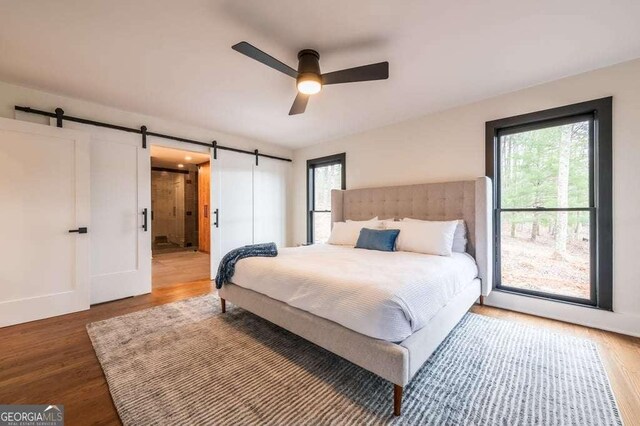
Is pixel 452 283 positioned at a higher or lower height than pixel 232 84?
lower

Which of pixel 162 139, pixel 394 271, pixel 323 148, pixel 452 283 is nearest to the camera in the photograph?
pixel 394 271

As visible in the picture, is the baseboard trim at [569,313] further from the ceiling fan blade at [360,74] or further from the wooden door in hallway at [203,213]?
the wooden door in hallway at [203,213]

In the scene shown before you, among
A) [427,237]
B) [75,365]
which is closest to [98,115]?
[75,365]

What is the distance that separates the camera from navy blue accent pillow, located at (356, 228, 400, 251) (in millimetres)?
3193

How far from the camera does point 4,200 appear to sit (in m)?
2.66

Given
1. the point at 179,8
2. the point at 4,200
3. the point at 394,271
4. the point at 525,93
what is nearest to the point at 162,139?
the point at 4,200

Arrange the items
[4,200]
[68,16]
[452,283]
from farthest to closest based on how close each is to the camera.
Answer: [4,200], [452,283], [68,16]

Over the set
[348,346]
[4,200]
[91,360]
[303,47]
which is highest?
[303,47]

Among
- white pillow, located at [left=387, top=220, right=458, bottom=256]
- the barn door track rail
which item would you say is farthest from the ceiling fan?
the barn door track rail

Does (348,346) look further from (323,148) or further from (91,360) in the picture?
(323,148)

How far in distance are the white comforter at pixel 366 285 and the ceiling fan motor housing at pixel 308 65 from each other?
1580mm

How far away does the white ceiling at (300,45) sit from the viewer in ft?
5.79

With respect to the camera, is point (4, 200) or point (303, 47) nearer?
point (303, 47)

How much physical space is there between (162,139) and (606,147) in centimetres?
533
